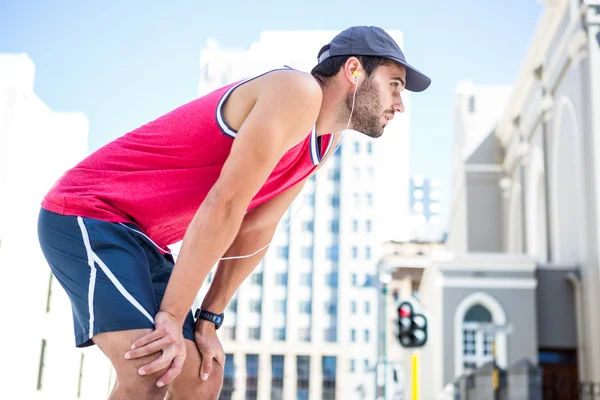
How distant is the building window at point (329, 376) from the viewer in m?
88.9

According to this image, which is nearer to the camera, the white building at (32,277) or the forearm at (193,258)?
the forearm at (193,258)

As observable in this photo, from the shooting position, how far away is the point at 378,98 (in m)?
2.45

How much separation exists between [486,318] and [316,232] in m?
68.3

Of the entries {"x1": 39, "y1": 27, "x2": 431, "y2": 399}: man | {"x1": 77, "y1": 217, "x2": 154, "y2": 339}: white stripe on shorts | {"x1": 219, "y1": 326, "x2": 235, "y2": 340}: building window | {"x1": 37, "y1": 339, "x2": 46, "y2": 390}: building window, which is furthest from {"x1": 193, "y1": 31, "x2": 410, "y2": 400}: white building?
{"x1": 77, "y1": 217, "x2": 154, "y2": 339}: white stripe on shorts

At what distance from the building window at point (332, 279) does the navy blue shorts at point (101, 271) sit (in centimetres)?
8935

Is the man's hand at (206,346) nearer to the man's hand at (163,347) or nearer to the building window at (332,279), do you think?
the man's hand at (163,347)

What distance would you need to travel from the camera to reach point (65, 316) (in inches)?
351

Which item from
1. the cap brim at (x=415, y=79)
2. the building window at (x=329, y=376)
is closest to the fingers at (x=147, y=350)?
the cap brim at (x=415, y=79)

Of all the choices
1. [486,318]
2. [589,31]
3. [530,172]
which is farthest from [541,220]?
[589,31]

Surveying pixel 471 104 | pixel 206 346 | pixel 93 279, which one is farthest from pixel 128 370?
pixel 471 104

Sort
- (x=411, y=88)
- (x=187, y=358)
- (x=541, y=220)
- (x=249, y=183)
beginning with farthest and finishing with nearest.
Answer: (x=541, y=220) < (x=411, y=88) < (x=187, y=358) < (x=249, y=183)

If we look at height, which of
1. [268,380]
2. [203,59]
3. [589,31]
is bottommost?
[268,380]

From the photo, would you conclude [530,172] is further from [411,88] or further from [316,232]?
[316,232]

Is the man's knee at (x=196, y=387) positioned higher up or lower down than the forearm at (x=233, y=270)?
lower down
